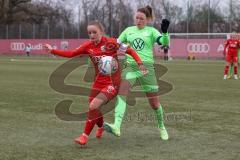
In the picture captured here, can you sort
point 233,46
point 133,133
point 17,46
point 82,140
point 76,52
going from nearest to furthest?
point 82,140 → point 76,52 → point 133,133 → point 233,46 → point 17,46

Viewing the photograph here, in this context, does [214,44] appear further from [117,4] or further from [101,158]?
[101,158]

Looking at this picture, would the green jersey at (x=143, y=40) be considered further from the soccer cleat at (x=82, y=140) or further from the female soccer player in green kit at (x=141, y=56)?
the soccer cleat at (x=82, y=140)

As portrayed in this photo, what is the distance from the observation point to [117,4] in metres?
71.4

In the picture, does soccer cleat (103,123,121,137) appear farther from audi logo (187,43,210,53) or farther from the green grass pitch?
audi logo (187,43,210,53)

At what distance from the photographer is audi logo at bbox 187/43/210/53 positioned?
158ft

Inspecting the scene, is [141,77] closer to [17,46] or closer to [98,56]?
[98,56]

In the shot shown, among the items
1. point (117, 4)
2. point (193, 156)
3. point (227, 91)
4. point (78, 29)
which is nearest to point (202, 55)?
point (78, 29)

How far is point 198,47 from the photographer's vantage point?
1930 inches

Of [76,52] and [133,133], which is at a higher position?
[76,52]

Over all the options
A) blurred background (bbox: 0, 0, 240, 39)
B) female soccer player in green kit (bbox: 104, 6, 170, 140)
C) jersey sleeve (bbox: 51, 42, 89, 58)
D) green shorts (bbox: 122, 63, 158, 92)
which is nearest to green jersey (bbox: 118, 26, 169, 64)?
female soccer player in green kit (bbox: 104, 6, 170, 140)

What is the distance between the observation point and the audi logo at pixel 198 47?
4822 centimetres

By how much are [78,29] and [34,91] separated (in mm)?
47217

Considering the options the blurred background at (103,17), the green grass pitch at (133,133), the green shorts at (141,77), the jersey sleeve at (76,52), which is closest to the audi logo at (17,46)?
the blurred background at (103,17)

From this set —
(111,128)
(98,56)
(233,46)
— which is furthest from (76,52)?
(233,46)
